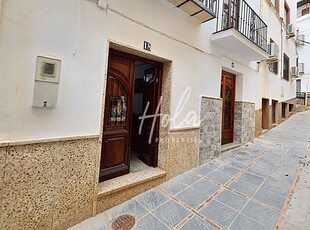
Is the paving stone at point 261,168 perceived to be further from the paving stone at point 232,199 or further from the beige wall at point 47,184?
the beige wall at point 47,184

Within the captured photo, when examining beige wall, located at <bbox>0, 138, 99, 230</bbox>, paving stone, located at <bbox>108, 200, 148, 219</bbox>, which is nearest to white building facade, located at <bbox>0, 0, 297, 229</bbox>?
beige wall, located at <bbox>0, 138, 99, 230</bbox>

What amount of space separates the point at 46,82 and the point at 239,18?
5258 millimetres

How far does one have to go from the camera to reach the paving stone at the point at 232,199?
7.77 ft

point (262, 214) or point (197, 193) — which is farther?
point (197, 193)

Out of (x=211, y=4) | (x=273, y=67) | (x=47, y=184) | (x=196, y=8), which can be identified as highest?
(x=273, y=67)

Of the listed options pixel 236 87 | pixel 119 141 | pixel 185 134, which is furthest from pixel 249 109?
pixel 119 141

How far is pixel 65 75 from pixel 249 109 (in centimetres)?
587

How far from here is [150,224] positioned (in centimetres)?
203

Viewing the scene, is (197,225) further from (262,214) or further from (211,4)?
(211,4)

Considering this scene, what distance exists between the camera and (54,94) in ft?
5.87

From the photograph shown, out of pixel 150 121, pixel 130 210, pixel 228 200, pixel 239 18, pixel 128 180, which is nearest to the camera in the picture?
pixel 130 210

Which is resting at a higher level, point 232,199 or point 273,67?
point 273,67

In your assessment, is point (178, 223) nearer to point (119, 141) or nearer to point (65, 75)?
point (119, 141)

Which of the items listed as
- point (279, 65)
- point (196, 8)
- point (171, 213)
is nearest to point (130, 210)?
point (171, 213)
